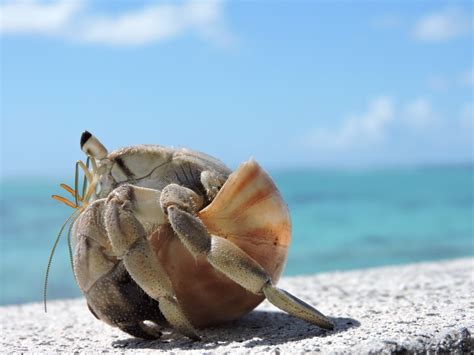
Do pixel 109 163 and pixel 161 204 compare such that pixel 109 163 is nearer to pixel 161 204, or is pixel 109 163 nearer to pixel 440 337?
pixel 161 204

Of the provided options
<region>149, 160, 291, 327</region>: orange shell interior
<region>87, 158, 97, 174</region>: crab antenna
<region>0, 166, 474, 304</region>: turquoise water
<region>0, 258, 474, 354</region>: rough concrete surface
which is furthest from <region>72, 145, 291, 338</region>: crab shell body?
<region>0, 166, 474, 304</region>: turquoise water

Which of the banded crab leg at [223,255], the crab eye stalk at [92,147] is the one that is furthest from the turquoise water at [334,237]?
the banded crab leg at [223,255]

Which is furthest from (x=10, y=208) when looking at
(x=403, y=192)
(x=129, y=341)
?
(x=129, y=341)

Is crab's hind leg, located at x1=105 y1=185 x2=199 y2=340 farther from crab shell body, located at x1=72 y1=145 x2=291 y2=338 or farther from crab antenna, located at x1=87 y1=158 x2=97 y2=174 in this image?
crab antenna, located at x1=87 y1=158 x2=97 y2=174

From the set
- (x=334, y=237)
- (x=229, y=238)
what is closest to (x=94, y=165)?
(x=229, y=238)

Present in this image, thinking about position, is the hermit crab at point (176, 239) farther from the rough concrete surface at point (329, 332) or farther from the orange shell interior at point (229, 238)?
the rough concrete surface at point (329, 332)

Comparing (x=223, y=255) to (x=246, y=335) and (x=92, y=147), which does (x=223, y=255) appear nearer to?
(x=246, y=335)
